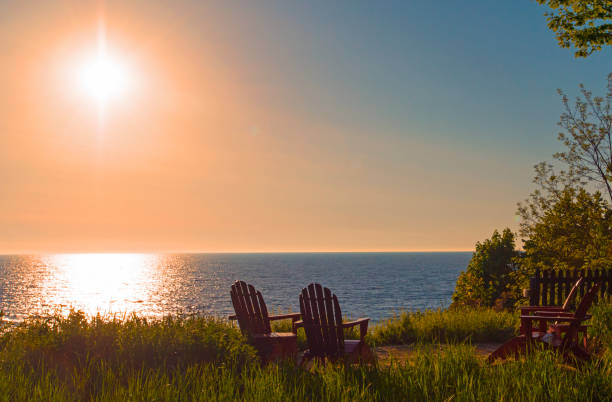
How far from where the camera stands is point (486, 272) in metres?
24.7

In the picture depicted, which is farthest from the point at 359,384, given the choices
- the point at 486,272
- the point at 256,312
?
the point at 486,272

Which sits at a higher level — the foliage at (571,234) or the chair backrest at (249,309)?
the foliage at (571,234)

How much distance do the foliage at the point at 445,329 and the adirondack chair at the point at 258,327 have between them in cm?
346

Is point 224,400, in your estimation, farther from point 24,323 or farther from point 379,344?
point 379,344

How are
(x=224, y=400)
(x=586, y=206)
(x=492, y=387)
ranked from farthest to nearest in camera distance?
1. (x=586, y=206)
2. (x=492, y=387)
3. (x=224, y=400)

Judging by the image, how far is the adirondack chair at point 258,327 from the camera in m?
6.76

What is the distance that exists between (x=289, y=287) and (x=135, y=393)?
84.0 m

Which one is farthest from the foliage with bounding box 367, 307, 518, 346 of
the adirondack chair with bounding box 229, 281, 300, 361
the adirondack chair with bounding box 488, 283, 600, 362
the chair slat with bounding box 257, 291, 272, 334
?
the adirondack chair with bounding box 229, 281, 300, 361

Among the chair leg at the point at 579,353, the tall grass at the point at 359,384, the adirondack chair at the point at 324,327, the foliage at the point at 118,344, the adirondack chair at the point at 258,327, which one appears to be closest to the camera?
the tall grass at the point at 359,384

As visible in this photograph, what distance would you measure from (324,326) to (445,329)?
4424mm

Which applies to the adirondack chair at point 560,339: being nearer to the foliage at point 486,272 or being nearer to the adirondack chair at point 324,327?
the adirondack chair at point 324,327

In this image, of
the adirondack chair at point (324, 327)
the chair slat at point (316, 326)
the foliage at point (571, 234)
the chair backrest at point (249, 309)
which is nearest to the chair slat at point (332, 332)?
the adirondack chair at point (324, 327)

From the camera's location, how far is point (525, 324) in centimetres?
655

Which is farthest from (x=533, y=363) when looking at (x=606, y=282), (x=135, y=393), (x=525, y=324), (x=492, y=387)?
(x=606, y=282)
